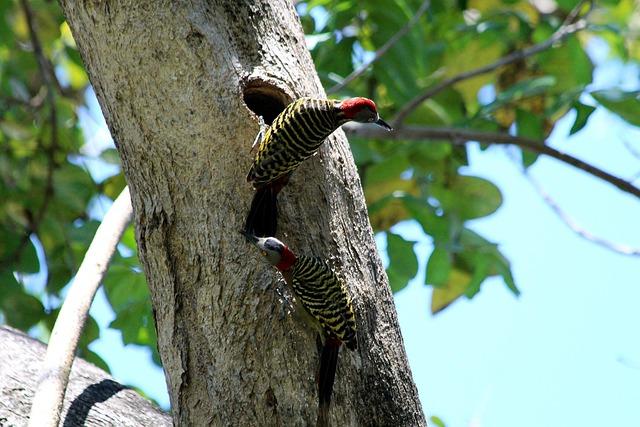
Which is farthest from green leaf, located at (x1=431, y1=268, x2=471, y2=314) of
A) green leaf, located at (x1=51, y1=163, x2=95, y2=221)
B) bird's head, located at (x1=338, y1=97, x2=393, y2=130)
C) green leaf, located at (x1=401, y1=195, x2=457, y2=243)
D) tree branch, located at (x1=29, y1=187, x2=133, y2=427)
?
bird's head, located at (x1=338, y1=97, x2=393, y2=130)

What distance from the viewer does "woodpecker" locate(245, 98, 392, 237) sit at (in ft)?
7.54

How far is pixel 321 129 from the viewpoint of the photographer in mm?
2301

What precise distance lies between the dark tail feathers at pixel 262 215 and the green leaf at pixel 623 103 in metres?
1.77

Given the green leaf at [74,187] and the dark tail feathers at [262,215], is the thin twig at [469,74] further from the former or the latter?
the dark tail feathers at [262,215]

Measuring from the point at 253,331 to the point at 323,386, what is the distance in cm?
23

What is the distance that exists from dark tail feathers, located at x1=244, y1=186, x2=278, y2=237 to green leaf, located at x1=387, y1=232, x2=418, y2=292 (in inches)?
56.5

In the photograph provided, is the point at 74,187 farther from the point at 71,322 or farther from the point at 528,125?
the point at 528,125

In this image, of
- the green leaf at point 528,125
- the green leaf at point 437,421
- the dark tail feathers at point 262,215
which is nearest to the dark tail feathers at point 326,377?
the dark tail feathers at point 262,215

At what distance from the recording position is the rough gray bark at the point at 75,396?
2.67m

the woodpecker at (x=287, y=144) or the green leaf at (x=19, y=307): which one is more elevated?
the green leaf at (x=19, y=307)

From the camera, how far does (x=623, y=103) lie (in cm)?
362

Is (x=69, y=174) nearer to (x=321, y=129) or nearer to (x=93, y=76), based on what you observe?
(x=93, y=76)

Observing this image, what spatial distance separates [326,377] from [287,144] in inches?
23.2

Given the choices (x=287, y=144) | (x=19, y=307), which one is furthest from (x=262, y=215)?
(x=19, y=307)
